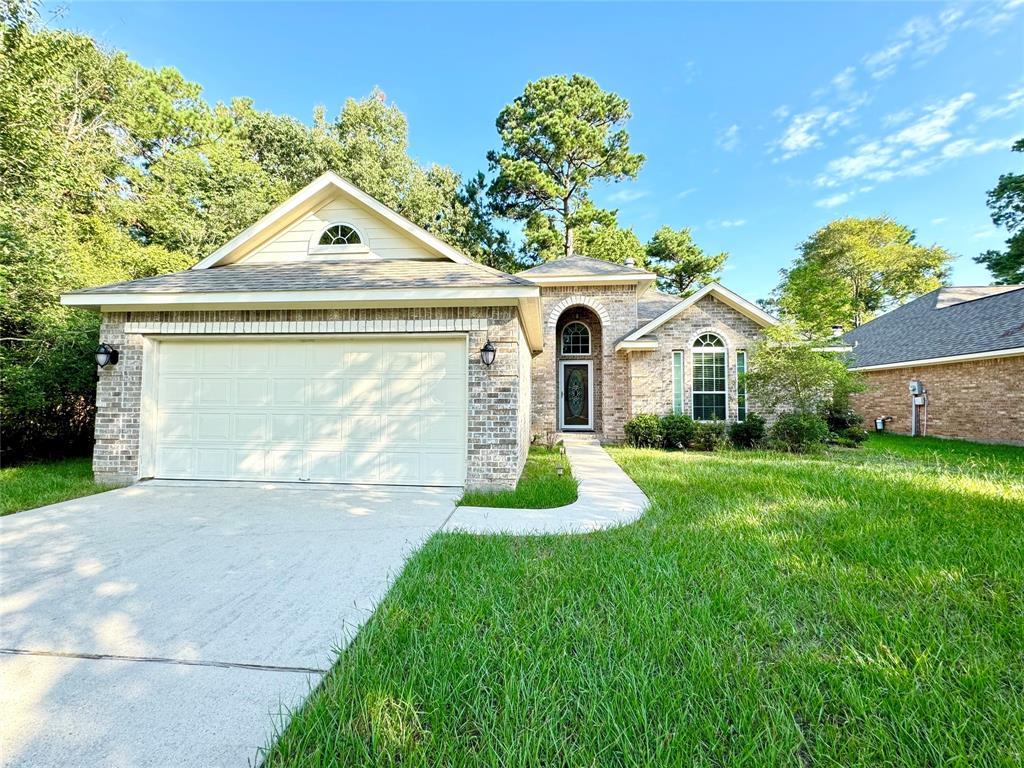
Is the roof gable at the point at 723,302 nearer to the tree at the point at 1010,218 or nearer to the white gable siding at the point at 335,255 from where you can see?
the white gable siding at the point at 335,255

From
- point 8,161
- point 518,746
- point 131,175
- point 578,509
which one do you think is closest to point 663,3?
point 578,509

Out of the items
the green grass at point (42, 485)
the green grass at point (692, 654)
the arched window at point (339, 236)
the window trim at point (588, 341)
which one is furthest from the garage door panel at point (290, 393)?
the window trim at point (588, 341)

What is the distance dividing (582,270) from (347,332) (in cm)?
920

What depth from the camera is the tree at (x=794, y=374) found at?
10164 millimetres

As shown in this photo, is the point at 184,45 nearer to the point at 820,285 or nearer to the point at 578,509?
the point at 578,509

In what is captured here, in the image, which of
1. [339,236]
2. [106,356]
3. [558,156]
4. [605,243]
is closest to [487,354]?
[339,236]

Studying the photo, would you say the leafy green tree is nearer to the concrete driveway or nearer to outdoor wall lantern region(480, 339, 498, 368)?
outdoor wall lantern region(480, 339, 498, 368)

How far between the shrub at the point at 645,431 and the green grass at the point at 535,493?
→ 4625 mm

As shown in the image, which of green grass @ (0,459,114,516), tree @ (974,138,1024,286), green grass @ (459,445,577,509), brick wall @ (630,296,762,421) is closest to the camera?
green grass @ (0,459,114,516)

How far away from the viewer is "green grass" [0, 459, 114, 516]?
17.1 feet

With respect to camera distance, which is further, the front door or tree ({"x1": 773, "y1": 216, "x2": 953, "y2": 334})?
tree ({"x1": 773, "y1": 216, "x2": 953, "y2": 334})

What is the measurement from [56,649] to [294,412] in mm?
4196

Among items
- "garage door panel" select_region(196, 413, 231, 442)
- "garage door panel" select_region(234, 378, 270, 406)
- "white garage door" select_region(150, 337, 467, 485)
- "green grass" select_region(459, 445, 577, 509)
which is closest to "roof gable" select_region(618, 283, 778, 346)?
"green grass" select_region(459, 445, 577, 509)

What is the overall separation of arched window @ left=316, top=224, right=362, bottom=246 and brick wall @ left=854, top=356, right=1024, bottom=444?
1782 cm
